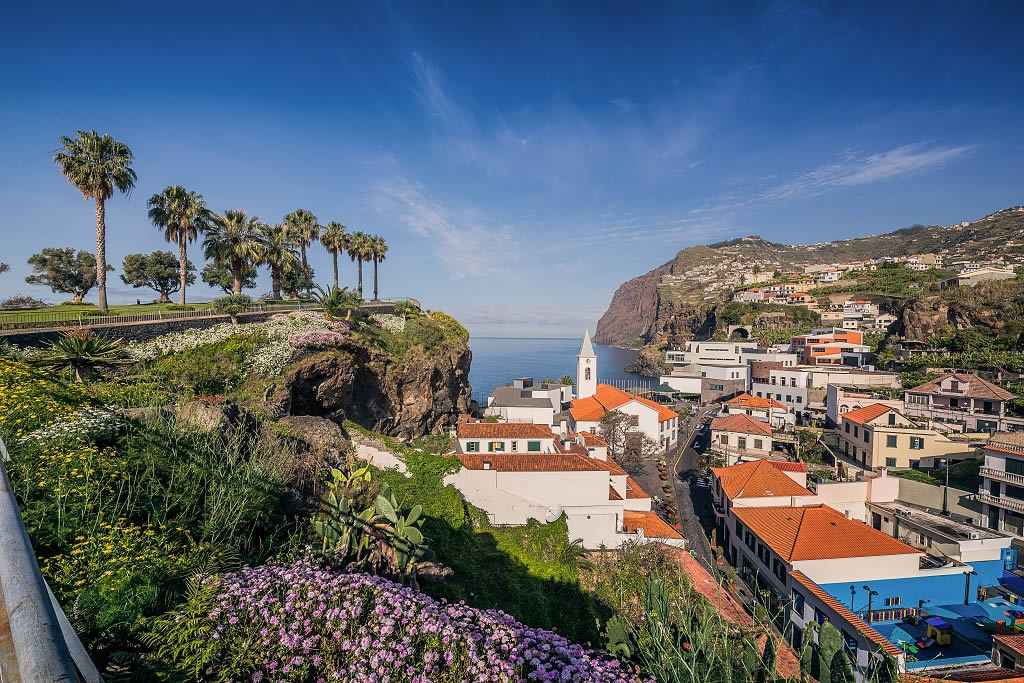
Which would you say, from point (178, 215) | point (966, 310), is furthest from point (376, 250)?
point (966, 310)

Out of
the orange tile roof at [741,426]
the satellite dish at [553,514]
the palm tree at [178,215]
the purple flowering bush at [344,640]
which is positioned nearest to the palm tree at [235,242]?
the palm tree at [178,215]

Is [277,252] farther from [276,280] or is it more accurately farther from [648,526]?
[648,526]

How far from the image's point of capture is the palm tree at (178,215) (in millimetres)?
26922

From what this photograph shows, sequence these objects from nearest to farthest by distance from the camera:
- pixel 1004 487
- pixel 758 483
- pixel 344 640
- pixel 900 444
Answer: pixel 344 640 → pixel 1004 487 → pixel 758 483 → pixel 900 444

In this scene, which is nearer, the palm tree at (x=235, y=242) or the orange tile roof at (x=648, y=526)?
the orange tile roof at (x=648, y=526)

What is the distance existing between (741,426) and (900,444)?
365 inches

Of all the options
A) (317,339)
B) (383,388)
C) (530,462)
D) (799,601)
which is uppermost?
(317,339)

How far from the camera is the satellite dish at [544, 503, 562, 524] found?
15.7 metres

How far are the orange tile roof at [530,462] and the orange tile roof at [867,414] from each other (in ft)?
79.3

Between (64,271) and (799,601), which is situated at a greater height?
(64,271)

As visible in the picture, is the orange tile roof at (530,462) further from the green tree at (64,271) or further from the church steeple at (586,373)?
the green tree at (64,271)

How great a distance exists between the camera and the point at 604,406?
40.5 meters

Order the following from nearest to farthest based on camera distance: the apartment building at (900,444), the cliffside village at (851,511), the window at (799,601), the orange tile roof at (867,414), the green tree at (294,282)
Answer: the cliffside village at (851,511)
the window at (799,601)
the apartment building at (900,444)
the orange tile roof at (867,414)
the green tree at (294,282)

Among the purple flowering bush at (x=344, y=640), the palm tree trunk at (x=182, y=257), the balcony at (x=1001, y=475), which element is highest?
the palm tree trunk at (x=182, y=257)
